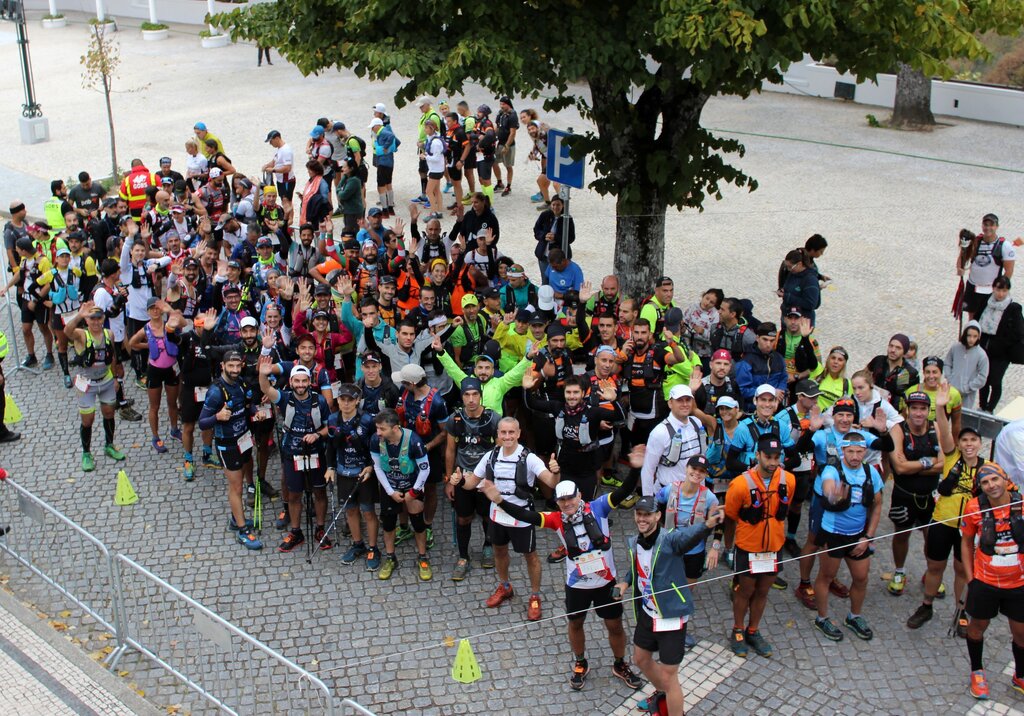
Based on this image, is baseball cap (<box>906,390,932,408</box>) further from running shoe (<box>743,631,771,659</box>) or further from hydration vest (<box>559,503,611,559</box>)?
hydration vest (<box>559,503,611,559</box>)

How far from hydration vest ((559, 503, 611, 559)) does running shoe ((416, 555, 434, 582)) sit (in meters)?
1.99

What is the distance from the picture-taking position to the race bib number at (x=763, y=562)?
7770mm

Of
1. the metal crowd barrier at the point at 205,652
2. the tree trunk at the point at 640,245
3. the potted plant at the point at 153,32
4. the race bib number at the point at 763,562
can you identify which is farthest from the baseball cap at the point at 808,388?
the potted plant at the point at 153,32

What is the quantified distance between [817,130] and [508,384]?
1635 cm

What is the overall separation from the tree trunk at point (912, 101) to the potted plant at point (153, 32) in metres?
24.4

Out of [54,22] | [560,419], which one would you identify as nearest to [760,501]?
[560,419]

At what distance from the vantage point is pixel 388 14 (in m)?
10.2

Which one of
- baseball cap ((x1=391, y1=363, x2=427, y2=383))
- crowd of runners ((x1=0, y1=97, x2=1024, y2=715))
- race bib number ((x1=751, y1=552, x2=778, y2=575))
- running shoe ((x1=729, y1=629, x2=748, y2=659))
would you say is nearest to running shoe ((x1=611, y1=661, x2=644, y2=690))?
crowd of runners ((x1=0, y1=97, x2=1024, y2=715))

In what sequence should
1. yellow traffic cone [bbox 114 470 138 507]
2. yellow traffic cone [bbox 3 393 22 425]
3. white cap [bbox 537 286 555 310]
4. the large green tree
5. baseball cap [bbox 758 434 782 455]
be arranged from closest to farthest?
baseball cap [bbox 758 434 782 455] < the large green tree < yellow traffic cone [bbox 114 470 138 507] < white cap [bbox 537 286 555 310] < yellow traffic cone [bbox 3 393 22 425]

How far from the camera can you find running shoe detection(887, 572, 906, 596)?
866cm

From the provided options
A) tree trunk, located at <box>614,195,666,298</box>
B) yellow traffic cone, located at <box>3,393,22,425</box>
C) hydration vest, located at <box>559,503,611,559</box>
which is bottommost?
yellow traffic cone, located at <box>3,393,22,425</box>

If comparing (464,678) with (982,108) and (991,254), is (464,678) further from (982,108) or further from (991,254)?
(982,108)

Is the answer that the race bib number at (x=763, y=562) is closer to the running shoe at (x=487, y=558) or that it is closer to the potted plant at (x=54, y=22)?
the running shoe at (x=487, y=558)

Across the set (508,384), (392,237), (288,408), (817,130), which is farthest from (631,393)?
(817,130)
